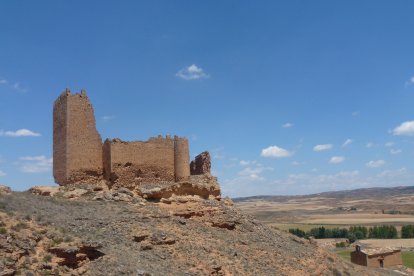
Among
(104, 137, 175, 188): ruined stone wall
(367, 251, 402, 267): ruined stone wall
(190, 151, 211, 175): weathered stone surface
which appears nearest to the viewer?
(104, 137, 175, 188): ruined stone wall

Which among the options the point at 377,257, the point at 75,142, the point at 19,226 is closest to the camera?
the point at 19,226

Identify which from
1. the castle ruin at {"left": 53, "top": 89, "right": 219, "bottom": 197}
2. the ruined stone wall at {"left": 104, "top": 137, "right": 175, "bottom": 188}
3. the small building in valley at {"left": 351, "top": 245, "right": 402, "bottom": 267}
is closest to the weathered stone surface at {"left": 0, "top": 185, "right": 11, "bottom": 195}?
the castle ruin at {"left": 53, "top": 89, "right": 219, "bottom": 197}

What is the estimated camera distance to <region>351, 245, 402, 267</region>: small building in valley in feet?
140

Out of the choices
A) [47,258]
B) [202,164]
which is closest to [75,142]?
[202,164]

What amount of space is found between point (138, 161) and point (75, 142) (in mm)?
2859

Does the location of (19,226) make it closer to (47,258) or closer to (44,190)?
(47,258)

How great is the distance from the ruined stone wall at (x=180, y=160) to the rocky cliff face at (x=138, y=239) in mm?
1796

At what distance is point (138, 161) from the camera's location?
21.5 meters

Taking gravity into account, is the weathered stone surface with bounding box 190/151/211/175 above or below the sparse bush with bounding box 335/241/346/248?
above

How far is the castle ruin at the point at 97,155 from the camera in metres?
20.3

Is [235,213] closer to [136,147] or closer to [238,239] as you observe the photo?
[238,239]

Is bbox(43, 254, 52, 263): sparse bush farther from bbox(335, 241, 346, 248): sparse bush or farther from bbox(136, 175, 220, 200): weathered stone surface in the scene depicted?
bbox(335, 241, 346, 248): sparse bush

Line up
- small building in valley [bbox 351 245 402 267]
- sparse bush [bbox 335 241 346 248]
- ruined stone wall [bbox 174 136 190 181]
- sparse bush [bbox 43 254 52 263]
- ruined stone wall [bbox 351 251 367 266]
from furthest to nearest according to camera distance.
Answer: sparse bush [bbox 335 241 346 248] → small building in valley [bbox 351 245 402 267] → ruined stone wall [bbox 351 251 367 266] → ruined stone wall [bbox 174 136 190 181] → sparse bush [bbox 43 254 52 263]

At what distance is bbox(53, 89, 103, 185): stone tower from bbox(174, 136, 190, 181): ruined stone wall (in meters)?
3.54
